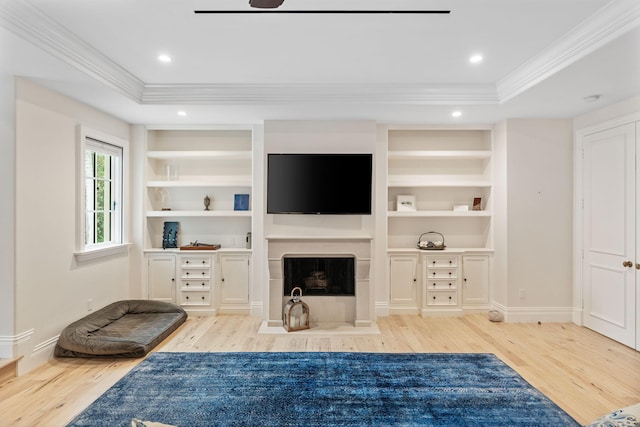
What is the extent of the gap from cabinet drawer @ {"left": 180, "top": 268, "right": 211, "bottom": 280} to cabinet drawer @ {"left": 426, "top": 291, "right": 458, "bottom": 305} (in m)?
2.87

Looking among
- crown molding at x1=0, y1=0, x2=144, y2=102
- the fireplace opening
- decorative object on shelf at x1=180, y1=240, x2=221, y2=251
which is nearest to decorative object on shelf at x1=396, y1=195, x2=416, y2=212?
the fireplace opening

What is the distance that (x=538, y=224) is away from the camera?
4770 mm

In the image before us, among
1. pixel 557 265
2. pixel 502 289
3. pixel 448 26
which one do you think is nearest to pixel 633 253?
pixel 557 265

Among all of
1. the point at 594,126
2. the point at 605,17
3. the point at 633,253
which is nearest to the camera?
the point at 605,17

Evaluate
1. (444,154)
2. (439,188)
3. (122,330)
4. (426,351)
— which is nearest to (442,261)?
(439,188)

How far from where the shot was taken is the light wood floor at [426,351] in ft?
9.16

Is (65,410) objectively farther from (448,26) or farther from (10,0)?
(448,26)

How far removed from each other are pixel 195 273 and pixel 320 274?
1654 mm

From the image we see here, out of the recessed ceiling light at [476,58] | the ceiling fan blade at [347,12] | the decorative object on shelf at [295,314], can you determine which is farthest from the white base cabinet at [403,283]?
the ceiling fan blade at [347,12]

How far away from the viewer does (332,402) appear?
2.79 m

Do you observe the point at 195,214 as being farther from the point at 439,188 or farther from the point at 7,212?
the point at 439,188

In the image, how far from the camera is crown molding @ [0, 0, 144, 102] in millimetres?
2434

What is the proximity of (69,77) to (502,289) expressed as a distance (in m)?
5.11

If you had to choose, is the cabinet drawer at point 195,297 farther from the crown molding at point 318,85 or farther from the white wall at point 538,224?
the white wall at point 538,224
